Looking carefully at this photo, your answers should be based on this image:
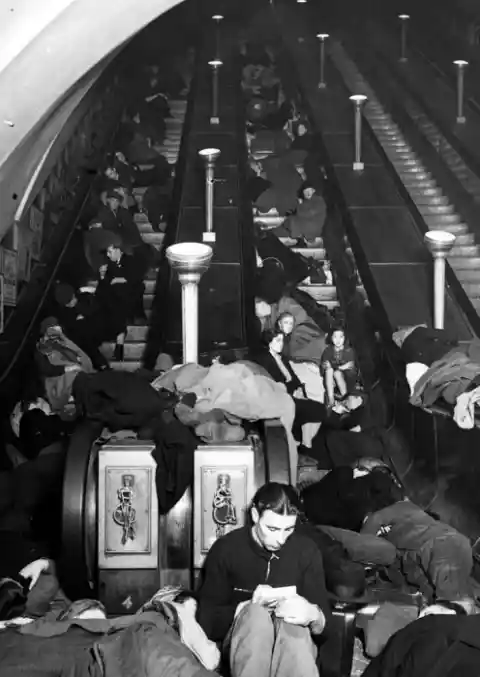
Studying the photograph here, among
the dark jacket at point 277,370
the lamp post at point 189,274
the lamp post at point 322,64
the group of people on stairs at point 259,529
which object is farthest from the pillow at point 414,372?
the lamp post at point 322,64

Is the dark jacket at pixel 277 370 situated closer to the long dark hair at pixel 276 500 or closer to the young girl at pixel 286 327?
the young girl at pixel 286 327

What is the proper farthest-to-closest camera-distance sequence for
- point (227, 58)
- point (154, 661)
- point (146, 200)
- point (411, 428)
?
point (227, 58) < point (146, 200) < point (411, 428) < point (154, 661)

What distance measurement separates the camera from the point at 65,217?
8.28 meters

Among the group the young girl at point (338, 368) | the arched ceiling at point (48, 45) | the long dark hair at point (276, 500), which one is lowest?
the young girl at point (338, 368)

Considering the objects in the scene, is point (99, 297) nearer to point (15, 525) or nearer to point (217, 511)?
point (15, 525)

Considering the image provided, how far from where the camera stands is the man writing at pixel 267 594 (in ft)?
10.1

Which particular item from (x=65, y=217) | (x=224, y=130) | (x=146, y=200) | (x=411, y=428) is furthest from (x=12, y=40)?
(x=224, y=130)

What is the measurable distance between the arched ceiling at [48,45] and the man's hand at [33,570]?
1.80 m

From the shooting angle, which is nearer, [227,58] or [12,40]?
[12,40]

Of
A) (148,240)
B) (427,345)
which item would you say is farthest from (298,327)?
(148,240)

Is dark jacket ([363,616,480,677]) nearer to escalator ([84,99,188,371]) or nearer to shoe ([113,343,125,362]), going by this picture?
escalator ([84,99,188,371])

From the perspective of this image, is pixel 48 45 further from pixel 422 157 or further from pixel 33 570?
pixel 422 157

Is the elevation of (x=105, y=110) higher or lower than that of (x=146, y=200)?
higher

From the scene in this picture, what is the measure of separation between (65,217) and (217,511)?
4636 mm
